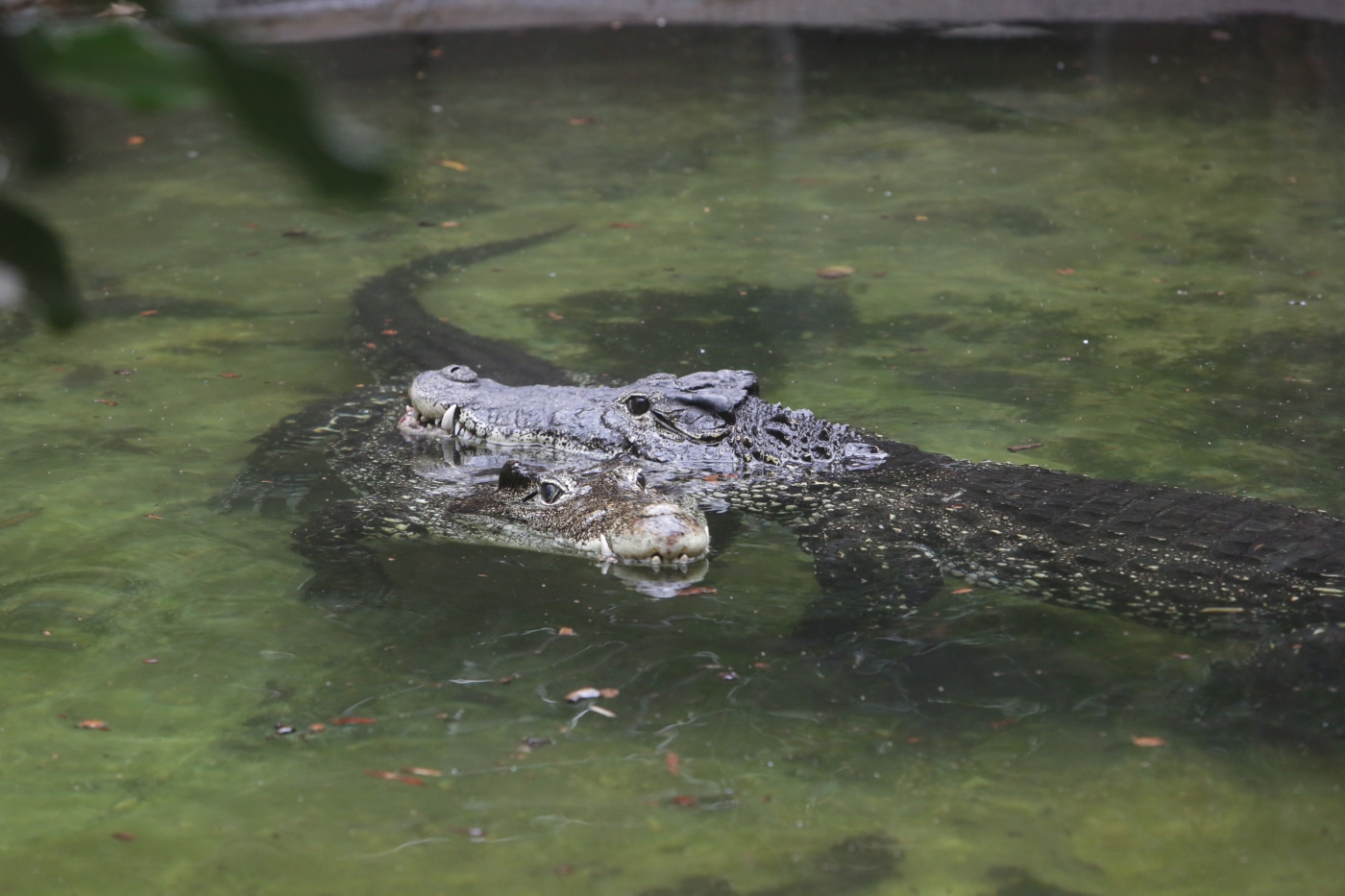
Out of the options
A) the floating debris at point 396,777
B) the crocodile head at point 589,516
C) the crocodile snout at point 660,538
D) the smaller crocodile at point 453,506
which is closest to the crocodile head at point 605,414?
the smaller crocodile at point 453,506

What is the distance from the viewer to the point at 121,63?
615 millimetres

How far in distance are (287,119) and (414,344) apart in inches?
218

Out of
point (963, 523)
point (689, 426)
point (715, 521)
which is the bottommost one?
point (715, 521)

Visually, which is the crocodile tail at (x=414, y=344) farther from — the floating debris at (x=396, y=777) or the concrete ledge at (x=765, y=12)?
the concrete ledge at (x=765, y=12)

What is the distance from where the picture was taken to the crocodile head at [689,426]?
4.78m

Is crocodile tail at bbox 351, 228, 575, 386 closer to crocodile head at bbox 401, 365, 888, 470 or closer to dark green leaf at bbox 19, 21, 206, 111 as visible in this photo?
crocodile head at bbox 401, 365, 888, 470

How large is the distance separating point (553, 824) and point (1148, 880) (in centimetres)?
126

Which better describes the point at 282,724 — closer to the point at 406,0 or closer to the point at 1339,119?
the point at 1339,119

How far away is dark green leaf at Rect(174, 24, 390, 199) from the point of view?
561mm

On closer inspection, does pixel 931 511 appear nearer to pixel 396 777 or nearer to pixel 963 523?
pixel 963 523

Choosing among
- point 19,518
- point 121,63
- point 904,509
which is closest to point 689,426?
point 904,509

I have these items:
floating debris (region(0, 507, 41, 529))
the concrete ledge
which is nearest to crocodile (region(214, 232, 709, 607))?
floating debris (region(0, 507, 41, 529))

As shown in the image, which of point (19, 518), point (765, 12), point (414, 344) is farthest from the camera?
point (765, 12)

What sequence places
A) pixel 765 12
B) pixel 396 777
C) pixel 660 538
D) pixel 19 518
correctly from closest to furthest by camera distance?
pixel 396 777 < pixel 660 538 < pixel 19 518 < pixel 765 12
